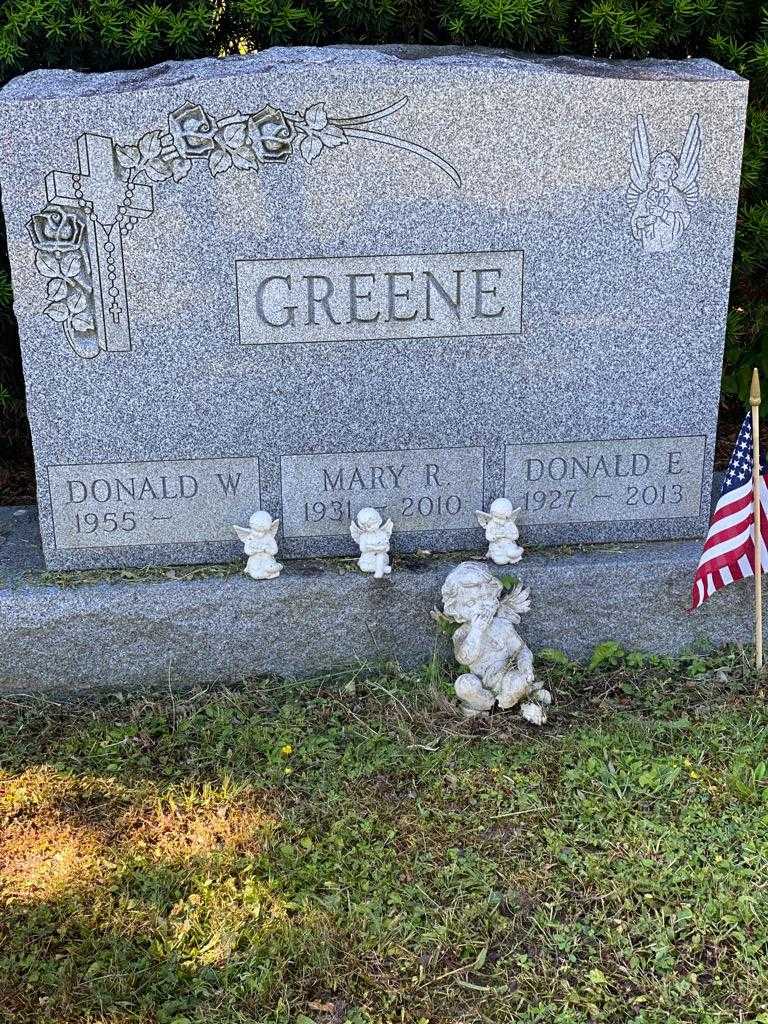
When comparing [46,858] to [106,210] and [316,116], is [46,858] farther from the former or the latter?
[316,116]

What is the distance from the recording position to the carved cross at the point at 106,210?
3.44 meters

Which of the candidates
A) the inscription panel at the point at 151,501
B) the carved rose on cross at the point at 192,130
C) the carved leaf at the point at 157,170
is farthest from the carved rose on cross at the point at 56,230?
the inscription panel at the point at 151,501

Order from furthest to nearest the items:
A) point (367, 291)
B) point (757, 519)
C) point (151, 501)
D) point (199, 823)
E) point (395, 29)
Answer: point (395, 29) → point (151, 501) → point (367, 291) → point (757, 519) → point (199, 823)

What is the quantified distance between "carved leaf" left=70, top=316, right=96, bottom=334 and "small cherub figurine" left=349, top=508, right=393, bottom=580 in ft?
3.41

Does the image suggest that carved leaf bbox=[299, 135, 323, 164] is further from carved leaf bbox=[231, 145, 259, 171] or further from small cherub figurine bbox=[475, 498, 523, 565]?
small cherub figurine bbox=[475, 498, 523, 565]

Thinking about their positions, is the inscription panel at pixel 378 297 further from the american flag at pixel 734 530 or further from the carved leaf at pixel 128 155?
the american flag at pixel 734 530

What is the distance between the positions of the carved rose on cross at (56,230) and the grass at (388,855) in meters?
1.44

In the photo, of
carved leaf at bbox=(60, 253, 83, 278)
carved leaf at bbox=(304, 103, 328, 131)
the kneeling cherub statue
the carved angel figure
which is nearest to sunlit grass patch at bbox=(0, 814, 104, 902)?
the kneeling cherub statue

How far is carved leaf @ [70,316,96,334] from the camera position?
11.7ft

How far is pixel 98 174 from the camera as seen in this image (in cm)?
346

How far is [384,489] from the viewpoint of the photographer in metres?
3.83

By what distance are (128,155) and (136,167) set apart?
4cm

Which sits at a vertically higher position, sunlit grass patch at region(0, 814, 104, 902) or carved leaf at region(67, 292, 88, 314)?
carved leaf at region(67, 292, 88, 314)

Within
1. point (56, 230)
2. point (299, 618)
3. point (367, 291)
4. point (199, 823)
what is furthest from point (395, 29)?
point (199, 823)
